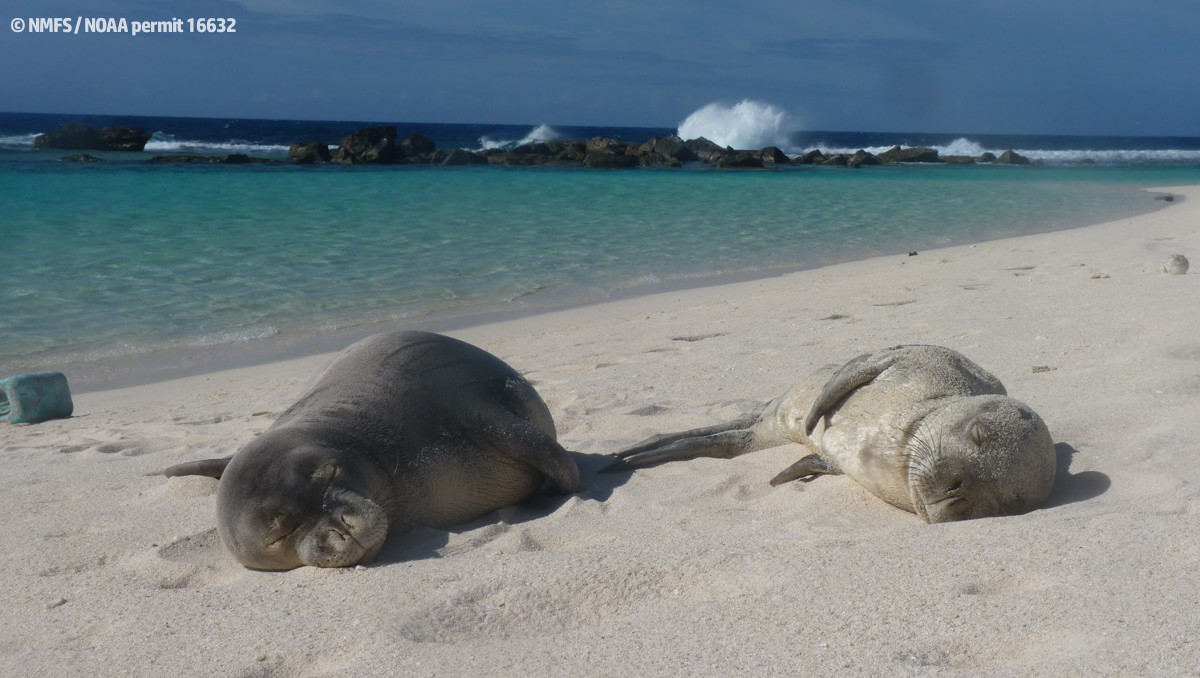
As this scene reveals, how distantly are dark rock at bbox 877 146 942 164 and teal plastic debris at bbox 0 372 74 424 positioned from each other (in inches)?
2018

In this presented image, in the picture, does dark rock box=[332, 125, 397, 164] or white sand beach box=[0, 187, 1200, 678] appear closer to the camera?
white sand beach box=[0, 187, 1200, 678]

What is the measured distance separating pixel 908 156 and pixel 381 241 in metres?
44.2

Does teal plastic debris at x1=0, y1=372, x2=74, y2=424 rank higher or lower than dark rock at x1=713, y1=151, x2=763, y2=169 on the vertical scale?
lower

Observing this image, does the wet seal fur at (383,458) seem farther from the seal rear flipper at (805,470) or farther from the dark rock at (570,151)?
the dark rock at (570,151)

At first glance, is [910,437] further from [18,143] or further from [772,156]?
[18,143]

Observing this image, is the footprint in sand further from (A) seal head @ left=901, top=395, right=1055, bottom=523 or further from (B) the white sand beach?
(A) seal head @ left=901, top=395, right=1055, bottom=523

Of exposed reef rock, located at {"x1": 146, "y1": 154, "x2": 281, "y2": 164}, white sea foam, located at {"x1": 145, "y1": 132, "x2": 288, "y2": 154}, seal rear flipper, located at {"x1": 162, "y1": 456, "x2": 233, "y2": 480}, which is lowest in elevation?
seal rear flipper, located at {"x1": 162, "y1": 456, "x2": 233, "y2": 480}

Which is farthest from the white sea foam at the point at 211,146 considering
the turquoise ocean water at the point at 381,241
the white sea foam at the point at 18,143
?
the turquoise ocean water at the point at 381,241

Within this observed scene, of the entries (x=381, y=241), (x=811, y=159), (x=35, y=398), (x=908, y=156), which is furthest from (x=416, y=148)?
(x=35, y=398)

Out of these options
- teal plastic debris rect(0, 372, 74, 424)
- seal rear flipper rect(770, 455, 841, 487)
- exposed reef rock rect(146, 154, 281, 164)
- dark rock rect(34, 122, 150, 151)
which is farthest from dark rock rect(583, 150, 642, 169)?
seal rear flipper rect(770, 455, 841, 487)

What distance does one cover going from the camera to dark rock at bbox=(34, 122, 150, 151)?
4838 cm

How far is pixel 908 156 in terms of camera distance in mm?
55188

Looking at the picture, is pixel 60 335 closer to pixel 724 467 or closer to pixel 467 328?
pixel 467 328

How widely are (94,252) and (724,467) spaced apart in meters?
12.1
